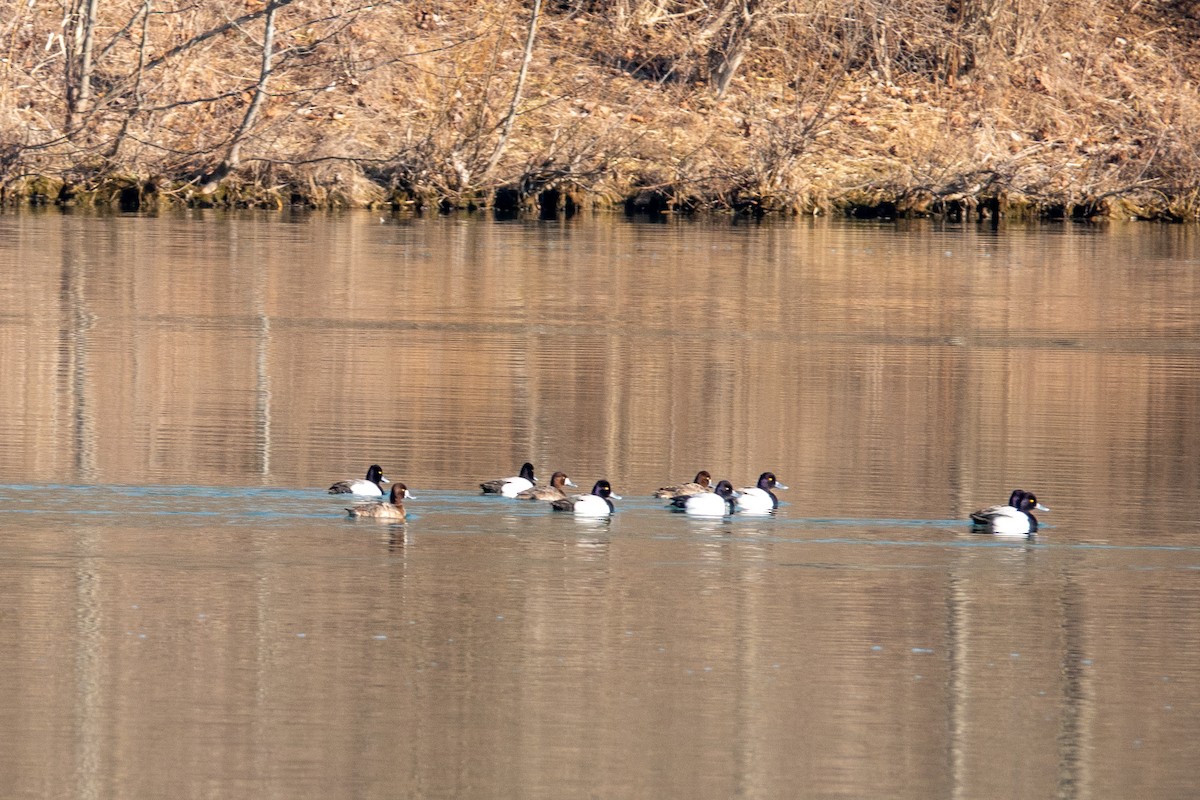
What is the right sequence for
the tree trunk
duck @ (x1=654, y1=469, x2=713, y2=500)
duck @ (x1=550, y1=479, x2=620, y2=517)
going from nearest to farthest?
duck @ (x1=550, y1=479, x2=620, y2=517)
duck @ (x1=654, y1=469, x2=713, y2=500)
the tree trunk

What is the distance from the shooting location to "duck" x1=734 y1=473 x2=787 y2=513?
12414 millimetres

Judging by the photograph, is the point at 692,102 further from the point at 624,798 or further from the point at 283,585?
the point at 624,798

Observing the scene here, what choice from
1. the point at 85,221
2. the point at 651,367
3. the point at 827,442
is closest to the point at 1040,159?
the point at 85,221

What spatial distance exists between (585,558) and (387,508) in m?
1.19

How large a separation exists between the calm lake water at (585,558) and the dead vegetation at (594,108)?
14.5 meters

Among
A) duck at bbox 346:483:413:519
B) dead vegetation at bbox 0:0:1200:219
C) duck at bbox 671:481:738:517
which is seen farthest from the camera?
dead vegetation at bbox 0:0:1200:219

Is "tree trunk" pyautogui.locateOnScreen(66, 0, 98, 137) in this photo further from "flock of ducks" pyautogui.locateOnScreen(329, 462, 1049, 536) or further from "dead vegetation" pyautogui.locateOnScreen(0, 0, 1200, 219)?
"flock of ducks" pyautogui.locateOnScreen(329, 462, 1049, 536)

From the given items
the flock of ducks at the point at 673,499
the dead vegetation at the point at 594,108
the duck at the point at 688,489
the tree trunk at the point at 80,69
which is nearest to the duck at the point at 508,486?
the flock of ducks at the point at 673,499

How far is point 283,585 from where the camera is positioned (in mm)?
10180

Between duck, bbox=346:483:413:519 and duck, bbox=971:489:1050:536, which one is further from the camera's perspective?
duck, bbox=971:489:1050:536

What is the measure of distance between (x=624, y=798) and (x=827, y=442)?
7.90 m

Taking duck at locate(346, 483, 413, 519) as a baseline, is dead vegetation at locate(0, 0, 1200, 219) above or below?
above

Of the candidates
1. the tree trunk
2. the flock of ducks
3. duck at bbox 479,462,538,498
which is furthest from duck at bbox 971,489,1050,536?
the tree trunk

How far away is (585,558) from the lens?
1116 cm
